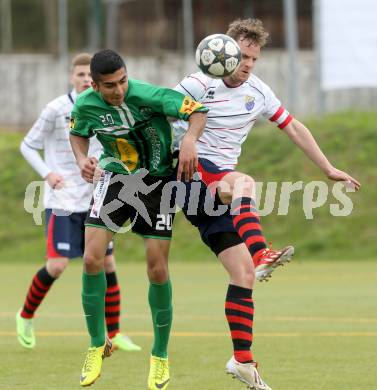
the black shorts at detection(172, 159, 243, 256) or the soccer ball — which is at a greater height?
the soccer ball

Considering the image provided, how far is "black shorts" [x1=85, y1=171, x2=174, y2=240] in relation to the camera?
718 centimetres

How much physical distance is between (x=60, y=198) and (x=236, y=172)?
107 inches

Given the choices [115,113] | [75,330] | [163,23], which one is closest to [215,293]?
[75,330]

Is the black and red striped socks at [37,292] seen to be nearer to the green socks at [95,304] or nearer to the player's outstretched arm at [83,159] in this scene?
the green socks at [95,304]

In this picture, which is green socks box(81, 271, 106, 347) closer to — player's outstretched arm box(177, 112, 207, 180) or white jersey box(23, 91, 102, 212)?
player's outstretched arm box(177, 112, 207, 180)

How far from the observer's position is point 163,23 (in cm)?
3328

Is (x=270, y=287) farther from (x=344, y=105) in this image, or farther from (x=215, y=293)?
(x=344, y=105)

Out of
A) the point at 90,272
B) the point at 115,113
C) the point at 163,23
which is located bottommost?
the point at 90,272

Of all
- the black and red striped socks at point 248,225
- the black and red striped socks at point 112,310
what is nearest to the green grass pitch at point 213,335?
the black and red striped socks at point 112,310

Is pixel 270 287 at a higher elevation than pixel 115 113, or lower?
lower

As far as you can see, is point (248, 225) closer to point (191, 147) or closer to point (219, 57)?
point (191, 147)

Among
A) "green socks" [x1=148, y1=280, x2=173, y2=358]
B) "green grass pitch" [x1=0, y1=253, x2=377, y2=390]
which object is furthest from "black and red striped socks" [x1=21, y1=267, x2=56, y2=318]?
"green socks" [x1=148, y1=280, x2=173, y2=358]

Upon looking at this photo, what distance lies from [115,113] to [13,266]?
12.1 meters

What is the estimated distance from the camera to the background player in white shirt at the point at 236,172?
284 inches
